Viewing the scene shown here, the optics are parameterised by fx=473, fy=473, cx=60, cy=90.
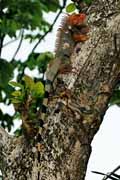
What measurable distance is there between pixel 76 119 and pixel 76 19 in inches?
12.3

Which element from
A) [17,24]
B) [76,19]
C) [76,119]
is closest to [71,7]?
[76,19]

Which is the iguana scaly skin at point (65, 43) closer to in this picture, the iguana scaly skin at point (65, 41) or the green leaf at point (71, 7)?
the iguana scaly skin at point (65, 41)

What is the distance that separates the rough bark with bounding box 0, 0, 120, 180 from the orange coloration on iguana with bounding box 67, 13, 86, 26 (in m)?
0.03

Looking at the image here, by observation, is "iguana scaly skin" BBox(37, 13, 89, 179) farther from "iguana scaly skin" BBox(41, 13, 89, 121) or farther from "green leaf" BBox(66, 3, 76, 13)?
"green leaf" BBox(66, 3, 76, 13)

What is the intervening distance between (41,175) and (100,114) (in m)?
0.25

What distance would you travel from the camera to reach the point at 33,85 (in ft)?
4.56

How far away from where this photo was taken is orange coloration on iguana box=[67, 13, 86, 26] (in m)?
1.41

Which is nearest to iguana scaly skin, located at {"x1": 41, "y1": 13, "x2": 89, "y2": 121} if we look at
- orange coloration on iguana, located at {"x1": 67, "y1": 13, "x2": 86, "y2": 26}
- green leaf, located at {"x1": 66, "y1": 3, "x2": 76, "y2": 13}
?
orange coloration on iguana, located at {"x1": 67, "y1": 13, "x2": 86, "y2": 26}

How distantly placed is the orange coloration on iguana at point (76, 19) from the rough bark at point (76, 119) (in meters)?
0.03

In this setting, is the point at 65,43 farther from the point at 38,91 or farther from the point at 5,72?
the point at 5,72

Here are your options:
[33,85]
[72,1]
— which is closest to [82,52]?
[33,85]

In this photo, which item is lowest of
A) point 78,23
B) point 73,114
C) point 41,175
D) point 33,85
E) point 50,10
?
point 41,175

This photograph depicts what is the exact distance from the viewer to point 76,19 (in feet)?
4.64

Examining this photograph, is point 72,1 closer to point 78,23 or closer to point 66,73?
point 78,23
